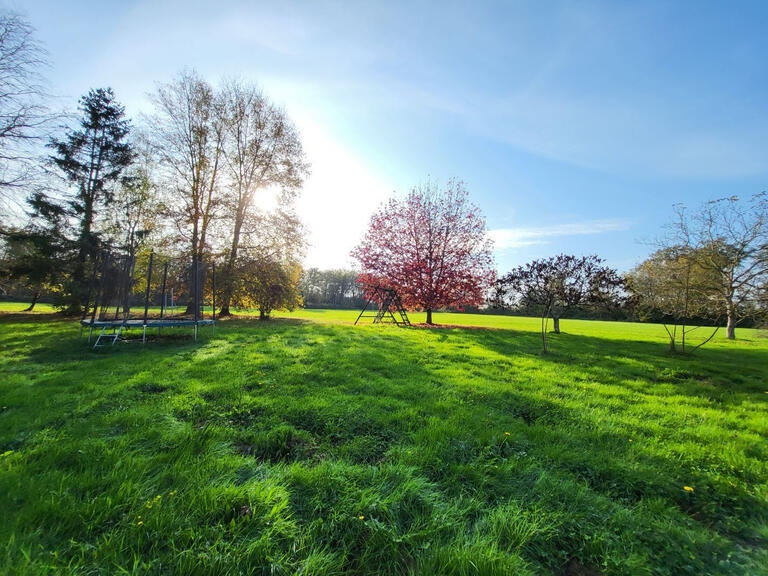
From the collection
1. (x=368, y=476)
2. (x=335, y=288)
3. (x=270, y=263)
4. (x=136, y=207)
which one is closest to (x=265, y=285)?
(x=270, y=263)

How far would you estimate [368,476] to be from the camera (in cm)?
239

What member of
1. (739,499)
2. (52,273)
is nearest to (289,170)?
(52,273)

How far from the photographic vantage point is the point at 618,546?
73.0 inches

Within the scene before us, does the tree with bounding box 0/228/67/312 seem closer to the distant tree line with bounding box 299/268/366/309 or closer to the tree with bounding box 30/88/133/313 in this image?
the tree with bounding box 30/88/133/313

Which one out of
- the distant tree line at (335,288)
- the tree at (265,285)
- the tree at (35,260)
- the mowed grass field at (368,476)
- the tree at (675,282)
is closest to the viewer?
the mowed grass field at (368,476)

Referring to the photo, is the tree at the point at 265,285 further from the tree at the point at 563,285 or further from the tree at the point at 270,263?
the tree at the point at 563,285

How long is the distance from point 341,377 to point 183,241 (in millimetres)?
17788

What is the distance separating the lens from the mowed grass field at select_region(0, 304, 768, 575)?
1652mm

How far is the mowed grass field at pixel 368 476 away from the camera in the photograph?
165 cm

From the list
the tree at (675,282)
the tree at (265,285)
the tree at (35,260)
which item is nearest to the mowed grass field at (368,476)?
the tree at (675,282)

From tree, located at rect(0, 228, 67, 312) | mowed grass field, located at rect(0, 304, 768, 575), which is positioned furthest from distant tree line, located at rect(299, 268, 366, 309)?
mowed grass field, located at rect(0, 304, 768, 575)

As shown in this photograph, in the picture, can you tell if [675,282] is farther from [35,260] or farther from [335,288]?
[335,288]

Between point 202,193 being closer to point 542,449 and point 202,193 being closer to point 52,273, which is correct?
point 52,273

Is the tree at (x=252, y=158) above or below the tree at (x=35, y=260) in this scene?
above
